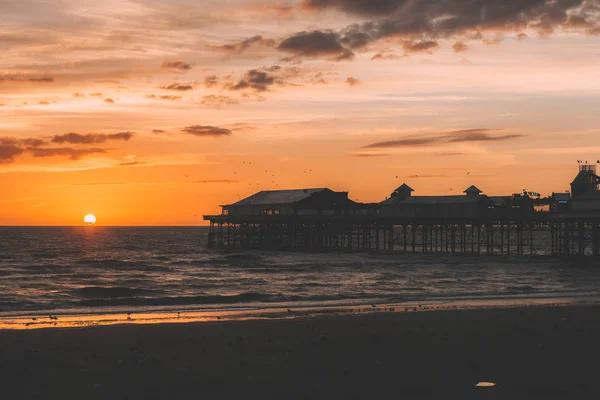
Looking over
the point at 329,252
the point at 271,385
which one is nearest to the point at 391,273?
the point at 329,252

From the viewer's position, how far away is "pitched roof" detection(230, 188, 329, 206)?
100062mm

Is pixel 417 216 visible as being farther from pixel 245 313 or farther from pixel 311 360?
pixel 311 360

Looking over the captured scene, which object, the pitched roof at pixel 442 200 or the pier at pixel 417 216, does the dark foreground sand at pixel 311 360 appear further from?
the pitched roof at pixel 442 200

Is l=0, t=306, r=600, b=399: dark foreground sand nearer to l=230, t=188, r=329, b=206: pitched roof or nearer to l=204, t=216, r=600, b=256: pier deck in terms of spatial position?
l=204, t=216, r=600, b=256: pier deck

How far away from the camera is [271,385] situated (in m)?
13.2

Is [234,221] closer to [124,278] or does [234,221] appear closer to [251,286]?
[124,278]

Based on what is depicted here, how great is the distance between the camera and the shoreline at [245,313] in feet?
79.2

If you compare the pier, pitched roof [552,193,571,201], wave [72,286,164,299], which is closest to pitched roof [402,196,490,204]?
the pier

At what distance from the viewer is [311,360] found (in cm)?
1550

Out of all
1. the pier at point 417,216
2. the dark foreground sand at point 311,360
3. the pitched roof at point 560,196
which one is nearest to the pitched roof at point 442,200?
the pier at point 417,216

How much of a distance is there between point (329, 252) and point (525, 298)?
60587mm

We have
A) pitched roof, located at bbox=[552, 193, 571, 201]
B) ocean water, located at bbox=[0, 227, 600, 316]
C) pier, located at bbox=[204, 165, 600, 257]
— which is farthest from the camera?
pitched roof, located at bbox=[552, 193, 571, 201]

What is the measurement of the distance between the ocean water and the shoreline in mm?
1882

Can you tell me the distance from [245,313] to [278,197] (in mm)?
76377
